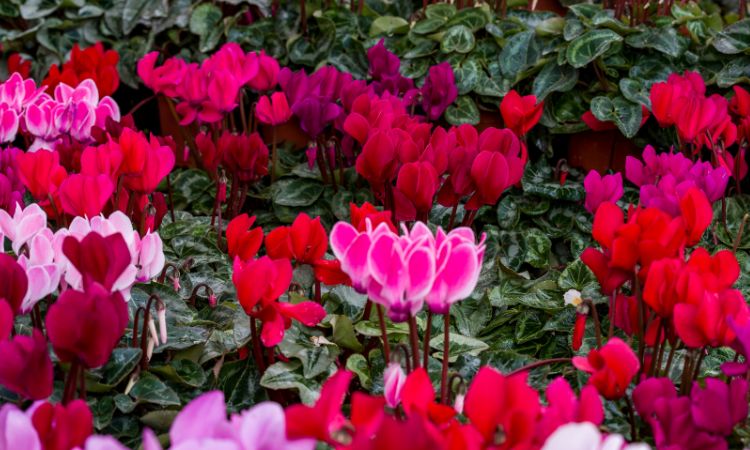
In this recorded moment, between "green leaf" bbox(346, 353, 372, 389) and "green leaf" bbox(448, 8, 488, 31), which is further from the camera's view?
"green leaf" bbox(448, 8, 488, 31)

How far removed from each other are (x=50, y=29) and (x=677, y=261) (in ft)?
8.83

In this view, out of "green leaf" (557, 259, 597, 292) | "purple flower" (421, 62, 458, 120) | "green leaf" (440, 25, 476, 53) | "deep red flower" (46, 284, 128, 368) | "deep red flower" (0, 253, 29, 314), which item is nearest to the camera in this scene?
"deep red flower" (46, 284, 128, 368)

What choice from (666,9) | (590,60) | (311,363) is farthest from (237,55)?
(666,9)

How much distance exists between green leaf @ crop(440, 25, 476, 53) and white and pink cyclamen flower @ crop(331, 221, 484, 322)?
160cm

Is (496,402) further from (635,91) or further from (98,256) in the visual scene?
(635,91)

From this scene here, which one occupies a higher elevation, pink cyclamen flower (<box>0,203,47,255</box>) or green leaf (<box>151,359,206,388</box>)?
pink cyclamen flower (<box>0,203,47,255</box>)

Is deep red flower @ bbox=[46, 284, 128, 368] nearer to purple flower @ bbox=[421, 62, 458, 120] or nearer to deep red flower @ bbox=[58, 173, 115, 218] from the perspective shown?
deep red flower @ bbox=[58, 173, 115, 218]

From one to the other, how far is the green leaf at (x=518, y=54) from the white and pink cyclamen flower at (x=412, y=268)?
1.58 metres

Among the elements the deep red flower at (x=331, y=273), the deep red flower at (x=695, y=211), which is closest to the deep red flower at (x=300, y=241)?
the deep red flower at (x=331, y=273)

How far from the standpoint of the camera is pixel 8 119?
180 centimetres

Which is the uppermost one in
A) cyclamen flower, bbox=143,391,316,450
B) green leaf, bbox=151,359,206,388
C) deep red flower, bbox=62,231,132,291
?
cyclamen flower, bbox=143,391,316,450

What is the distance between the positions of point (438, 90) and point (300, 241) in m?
1.02

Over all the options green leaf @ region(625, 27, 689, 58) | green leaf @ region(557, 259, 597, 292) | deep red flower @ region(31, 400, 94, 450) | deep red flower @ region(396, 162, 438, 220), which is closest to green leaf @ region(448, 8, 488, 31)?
green leaf @ region(625, 27, 689, 58)

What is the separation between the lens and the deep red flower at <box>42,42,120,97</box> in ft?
7.40
